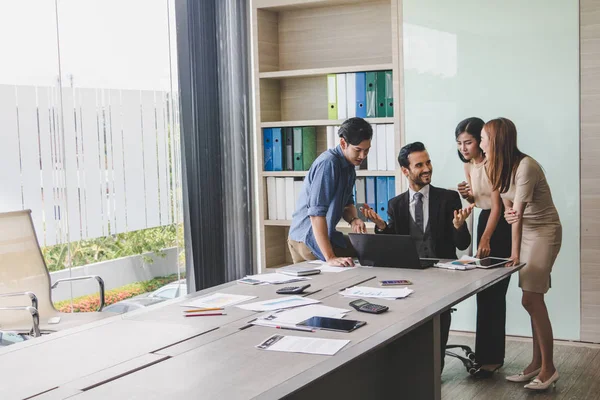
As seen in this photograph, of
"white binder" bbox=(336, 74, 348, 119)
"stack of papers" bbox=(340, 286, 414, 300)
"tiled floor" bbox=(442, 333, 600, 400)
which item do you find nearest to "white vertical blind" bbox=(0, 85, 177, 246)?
"white binder" bbox=(336, 74, 348, 119)

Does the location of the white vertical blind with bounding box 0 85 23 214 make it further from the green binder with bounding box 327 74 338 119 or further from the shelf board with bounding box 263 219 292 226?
the green binder with bounding box 327 74 338 119

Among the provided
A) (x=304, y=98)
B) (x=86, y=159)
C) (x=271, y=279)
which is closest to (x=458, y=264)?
(x=271, y=279)

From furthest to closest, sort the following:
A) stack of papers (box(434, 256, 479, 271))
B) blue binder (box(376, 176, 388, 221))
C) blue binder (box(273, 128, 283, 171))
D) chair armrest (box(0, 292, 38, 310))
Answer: blue binder (box(273, 128, 283, 171)), blue binder (box(376, 176, 388, 221)), stack of papers (box(434, 256, 479, 271)), chair armrest (box(0, 292, 38, 310))

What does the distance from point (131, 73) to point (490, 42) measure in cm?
244

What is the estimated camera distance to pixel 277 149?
578 centimetres

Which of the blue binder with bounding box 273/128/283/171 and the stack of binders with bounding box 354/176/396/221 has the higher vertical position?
the blue binder with bounding box 273/128/283/171

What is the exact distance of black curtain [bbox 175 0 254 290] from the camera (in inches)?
216

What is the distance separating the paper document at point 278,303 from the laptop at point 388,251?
81 cm

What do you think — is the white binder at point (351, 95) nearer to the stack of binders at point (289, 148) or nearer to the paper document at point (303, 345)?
the stack of binders at point (289, 148)

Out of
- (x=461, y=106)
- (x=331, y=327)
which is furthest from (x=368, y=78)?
(x=331, y=327)

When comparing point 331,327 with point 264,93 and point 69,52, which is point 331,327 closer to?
point 69,52

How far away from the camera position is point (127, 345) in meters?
2.54

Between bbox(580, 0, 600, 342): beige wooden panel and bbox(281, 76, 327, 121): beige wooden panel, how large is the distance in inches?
77.1

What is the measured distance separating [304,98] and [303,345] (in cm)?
379
